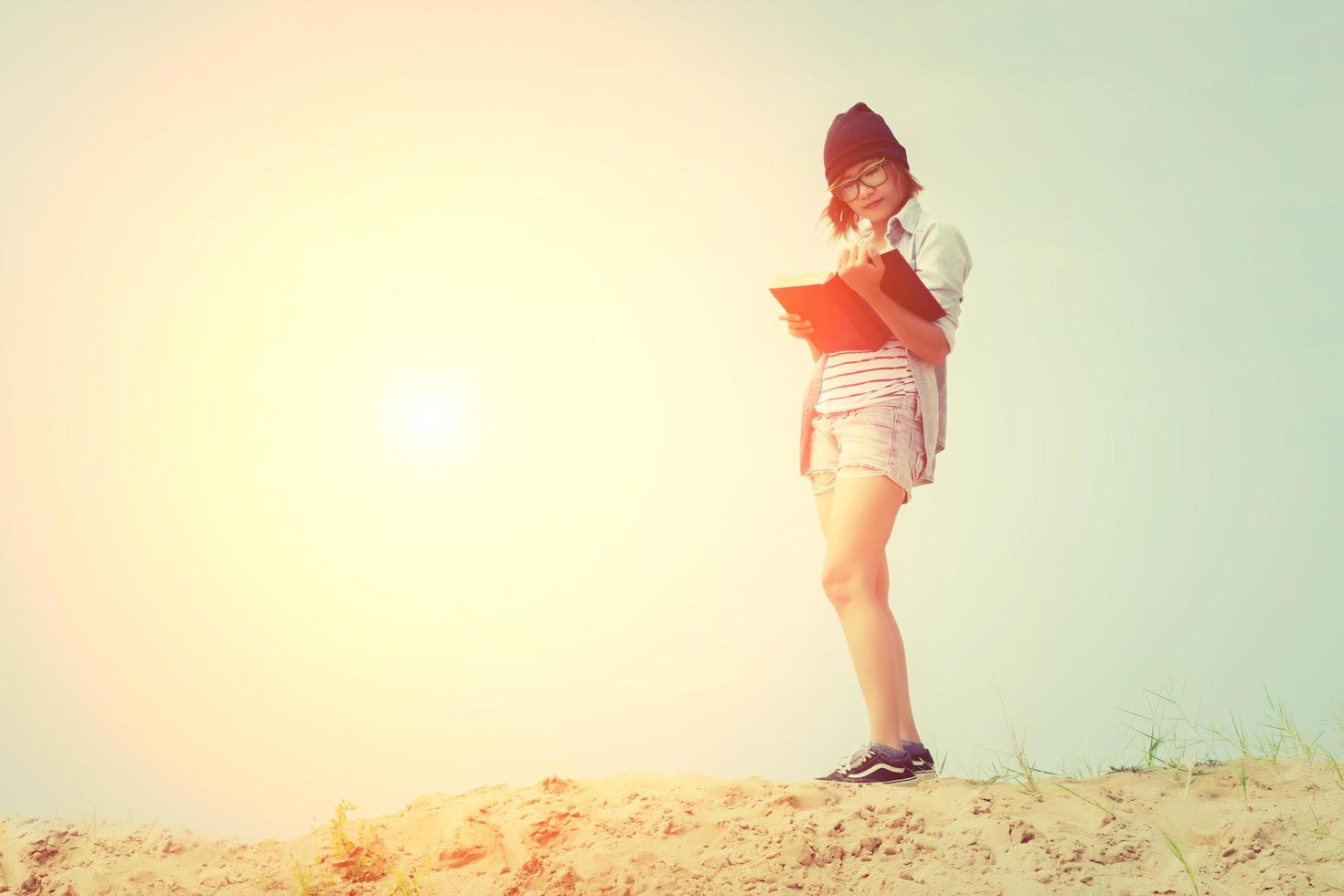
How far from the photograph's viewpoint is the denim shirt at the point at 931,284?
3.57 m

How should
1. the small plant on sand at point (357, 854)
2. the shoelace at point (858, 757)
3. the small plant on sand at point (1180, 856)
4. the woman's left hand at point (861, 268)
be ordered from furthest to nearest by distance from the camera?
the shoelace at point (858, 757), the woman's left hand at point (861, 268), the small plant on sand at point (357, 854), the small plant on sand at point (1180, 856)

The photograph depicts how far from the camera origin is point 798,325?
12.2ft

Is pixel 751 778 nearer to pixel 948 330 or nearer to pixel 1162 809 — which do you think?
pixel 1162 809

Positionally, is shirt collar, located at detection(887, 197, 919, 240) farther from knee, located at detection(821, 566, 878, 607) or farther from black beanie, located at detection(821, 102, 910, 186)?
knee, located at detection(821, 566, 878, 607)

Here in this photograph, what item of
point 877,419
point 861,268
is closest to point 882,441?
point 877,419

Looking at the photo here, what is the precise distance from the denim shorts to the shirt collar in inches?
24.8

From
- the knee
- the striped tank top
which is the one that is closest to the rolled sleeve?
the striped tank top

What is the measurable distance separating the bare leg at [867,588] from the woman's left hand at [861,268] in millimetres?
663

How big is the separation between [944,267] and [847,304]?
1.26ft

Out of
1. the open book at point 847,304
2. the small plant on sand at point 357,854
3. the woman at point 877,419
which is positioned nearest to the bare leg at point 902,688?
the woman at point 877,419

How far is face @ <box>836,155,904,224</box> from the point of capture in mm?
3754

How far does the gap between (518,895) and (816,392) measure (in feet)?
6.58

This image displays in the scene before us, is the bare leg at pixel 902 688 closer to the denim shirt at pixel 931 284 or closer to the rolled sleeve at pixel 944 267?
the denim shirt at pixel 931 284

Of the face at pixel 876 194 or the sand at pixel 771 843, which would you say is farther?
the face at pixel 876 194
